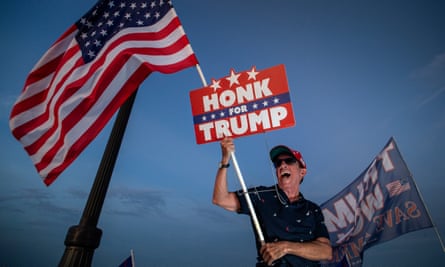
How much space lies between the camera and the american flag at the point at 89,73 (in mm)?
3555

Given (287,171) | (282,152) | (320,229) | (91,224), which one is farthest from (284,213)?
(91,224)

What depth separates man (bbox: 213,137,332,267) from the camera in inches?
89.1

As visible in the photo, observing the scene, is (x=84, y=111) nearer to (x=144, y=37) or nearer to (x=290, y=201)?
(x=144, y=37)

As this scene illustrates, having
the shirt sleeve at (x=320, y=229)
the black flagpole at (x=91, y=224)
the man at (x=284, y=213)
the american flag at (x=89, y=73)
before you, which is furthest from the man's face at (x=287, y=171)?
the black flagpole at (x=91, y=224)

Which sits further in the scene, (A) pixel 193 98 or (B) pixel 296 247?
(A) pixel 193 98

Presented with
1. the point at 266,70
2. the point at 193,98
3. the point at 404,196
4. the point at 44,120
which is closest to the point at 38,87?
the point at 44,120

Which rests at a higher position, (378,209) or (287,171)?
(287,171)

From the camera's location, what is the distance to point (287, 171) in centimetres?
312

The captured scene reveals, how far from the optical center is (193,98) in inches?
136

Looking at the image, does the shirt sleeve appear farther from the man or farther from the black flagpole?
the black flagpole

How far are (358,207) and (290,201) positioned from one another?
5.94 meters

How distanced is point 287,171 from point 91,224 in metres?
2.58

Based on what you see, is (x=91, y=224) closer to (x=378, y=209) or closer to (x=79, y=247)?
(x=79, y=247)

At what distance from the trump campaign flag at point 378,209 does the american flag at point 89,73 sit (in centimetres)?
641
